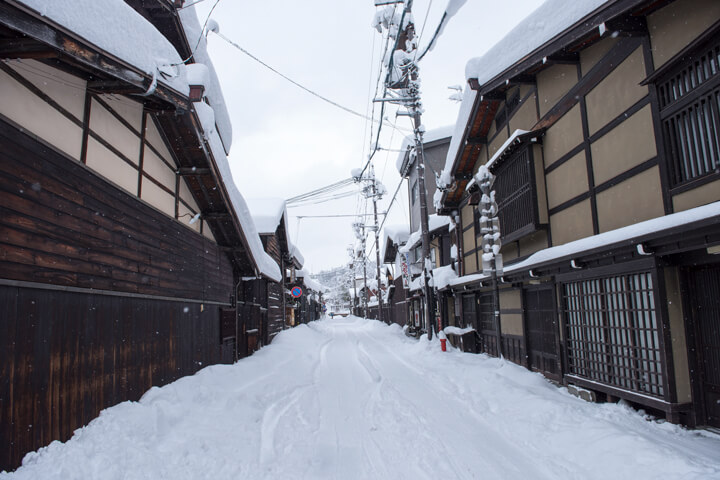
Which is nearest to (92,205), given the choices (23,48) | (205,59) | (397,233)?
(23,48)

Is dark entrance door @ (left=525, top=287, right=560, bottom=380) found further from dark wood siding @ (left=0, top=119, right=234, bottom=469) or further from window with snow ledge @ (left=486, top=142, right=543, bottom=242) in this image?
dark wood siding @ (left=0, top=119, right=234, bottom=469)

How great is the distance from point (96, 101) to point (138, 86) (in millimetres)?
1006

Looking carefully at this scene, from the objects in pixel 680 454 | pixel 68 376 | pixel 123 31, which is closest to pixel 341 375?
pixel 68 376

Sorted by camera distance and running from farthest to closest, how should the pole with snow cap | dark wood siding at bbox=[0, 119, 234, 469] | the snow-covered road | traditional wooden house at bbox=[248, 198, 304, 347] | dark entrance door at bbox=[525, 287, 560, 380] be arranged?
1. traditional wooden house at bbox=[248, 198, 304, 347]
2. the pole with snow cap
3. dark entrance door at bbox=[525, 287, 560, 380]
4. the snow-covered road
5. dark wood siding at bbox=[0, 119, 234, 469]

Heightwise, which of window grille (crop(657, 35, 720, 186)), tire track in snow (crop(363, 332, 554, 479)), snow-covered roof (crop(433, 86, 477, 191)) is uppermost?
snow-covered roof (crop(433, 86, 477, 191))

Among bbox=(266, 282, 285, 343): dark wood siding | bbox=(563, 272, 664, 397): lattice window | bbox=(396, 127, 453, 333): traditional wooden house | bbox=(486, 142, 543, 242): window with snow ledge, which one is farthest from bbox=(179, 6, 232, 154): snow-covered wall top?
bbox=(396, 127, 453, 333): traditional wooden house

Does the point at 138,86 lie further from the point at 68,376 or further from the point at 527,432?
the point at 527,432

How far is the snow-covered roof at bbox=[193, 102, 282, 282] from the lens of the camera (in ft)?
26.7

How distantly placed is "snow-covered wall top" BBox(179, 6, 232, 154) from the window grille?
8365mm

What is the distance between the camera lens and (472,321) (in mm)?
15070

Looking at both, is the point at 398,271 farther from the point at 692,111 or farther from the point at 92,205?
the point at 92,205

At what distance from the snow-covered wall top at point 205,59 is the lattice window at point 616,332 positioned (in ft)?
Result: 29.4

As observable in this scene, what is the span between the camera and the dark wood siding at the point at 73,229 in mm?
4211

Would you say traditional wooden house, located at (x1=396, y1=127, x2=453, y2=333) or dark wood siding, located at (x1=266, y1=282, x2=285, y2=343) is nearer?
dark wood siding, located at (x1=266, y1=282, x2=285, y2=343)
